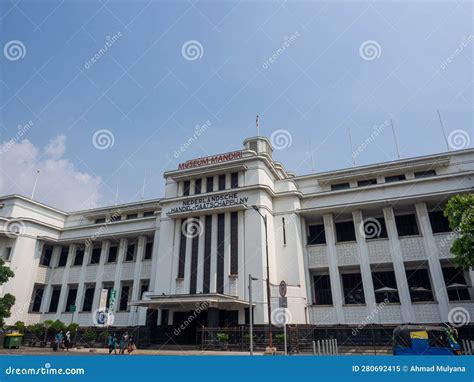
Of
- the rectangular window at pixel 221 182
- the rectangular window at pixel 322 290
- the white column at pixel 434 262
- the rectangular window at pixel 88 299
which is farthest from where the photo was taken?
the rectangular window at pixel 88 299

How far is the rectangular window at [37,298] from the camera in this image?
35409 millimetres

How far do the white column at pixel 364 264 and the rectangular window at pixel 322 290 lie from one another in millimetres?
2973

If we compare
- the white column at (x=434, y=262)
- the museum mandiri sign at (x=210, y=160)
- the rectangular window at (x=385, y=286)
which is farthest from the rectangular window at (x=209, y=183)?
the white column at (x=434, y=262)

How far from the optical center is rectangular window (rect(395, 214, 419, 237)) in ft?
92.5

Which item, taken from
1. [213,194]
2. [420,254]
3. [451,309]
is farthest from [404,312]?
[213,194]

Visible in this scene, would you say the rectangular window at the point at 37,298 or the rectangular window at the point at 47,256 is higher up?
the rectangular window at the point at 47,256

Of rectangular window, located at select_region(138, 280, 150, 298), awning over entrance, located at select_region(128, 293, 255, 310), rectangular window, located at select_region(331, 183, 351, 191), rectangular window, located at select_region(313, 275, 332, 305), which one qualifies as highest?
rectangular window, located at select_region(331, 183, 351, 191)

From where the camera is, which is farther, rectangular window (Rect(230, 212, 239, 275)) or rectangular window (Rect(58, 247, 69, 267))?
rectangular window (Rect(58, 247, 69, 267))

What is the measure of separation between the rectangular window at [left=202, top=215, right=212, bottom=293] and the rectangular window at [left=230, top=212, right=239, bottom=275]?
1963mm

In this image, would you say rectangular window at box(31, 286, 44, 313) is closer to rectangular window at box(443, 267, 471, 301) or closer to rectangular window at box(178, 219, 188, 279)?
rectangular window at box(178, 219, 188, 279)

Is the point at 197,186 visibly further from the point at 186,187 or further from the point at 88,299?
the point at 88,299

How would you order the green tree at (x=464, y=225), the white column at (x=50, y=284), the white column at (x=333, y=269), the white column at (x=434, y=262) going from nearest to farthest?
the green tree at (x=464, y=225), the white column at (x=434, y=262), the white column at (x=333, y=269), the white column at (x=50, y=284)

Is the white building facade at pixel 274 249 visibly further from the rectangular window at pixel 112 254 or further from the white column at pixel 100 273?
the rectangular window at pixel 112 254

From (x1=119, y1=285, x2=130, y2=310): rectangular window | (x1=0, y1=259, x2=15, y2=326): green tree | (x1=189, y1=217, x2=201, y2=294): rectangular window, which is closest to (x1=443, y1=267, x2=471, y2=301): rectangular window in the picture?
(x1=189, y1=217, x2=201, y2=294): rectangular window
